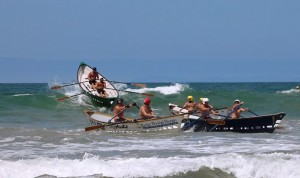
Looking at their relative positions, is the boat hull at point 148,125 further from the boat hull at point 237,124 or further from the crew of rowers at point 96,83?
the crew of rowers at point 96,83

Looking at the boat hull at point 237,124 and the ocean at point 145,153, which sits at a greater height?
the boat hull at point 237,124

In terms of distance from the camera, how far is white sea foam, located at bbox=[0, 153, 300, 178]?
36.2 feet

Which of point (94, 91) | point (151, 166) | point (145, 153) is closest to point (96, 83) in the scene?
point (94, 91)

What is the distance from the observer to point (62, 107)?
101ft

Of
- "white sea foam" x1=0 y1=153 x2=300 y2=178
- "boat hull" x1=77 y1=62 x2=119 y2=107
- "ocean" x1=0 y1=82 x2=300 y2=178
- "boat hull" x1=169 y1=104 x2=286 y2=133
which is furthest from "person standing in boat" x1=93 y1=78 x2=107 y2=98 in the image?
"white sea foam" x1=0 y1=153 x2=300 y2=178

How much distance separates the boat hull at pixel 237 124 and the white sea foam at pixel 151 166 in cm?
550

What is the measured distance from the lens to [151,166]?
37.4 feet

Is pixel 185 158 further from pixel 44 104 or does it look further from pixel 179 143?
Answer: pixel 44 104

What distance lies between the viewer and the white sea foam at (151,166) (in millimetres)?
11023

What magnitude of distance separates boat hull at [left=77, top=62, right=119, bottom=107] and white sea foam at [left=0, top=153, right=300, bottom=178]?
1466 centimetres

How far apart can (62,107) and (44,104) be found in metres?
1.83

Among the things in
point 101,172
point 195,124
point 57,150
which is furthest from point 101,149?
point 195,124

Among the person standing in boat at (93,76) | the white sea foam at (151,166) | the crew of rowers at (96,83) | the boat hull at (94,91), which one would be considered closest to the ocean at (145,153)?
the white sea foam at (151,166)

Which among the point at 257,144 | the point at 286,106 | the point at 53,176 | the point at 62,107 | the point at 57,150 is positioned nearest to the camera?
the point at 53,176
